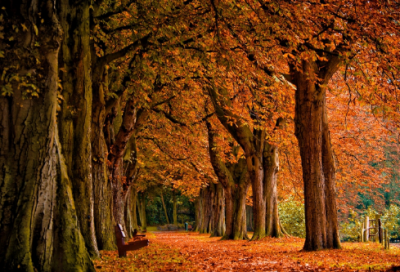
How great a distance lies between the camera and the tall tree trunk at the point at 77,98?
7859 mm

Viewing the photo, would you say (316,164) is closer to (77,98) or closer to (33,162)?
(77,98)

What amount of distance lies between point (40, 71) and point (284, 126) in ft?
44.9

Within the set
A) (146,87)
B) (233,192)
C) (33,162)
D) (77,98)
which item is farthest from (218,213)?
(33,162)

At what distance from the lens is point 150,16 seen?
8578 mm

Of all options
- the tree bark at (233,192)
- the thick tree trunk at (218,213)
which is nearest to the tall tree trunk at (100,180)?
the tree bark at (233,192)

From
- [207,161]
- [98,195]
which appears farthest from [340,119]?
[98,195]

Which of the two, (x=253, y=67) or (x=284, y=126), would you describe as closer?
(x=253, y=67)

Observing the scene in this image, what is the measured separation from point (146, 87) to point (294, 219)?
62.3 ft

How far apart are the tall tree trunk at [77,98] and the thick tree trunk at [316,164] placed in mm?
5873

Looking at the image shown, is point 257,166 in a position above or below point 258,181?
above

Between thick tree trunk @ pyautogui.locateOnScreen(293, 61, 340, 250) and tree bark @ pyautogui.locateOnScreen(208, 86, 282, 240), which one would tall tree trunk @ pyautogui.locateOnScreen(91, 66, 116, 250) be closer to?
thick tree trunk @ pyautogui.locateOnScreen(293, 61, 340, 250)

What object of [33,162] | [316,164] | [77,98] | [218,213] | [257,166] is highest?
[77,98]

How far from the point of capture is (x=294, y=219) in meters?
27.2

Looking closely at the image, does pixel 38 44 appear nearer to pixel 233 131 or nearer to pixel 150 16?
pixel 150 16
